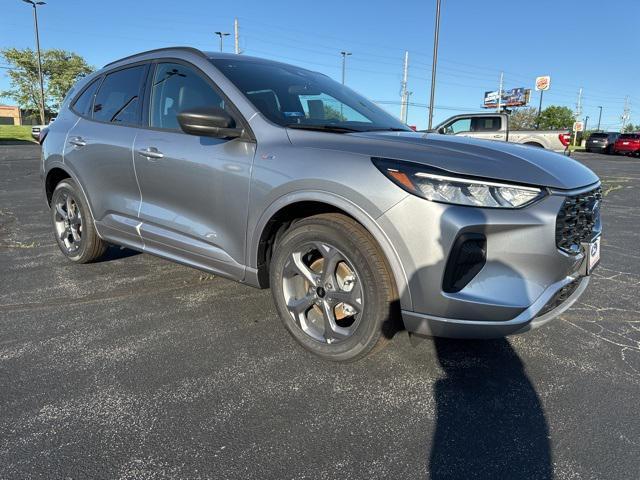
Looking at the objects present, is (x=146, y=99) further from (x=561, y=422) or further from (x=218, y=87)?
(x=561, y=422)

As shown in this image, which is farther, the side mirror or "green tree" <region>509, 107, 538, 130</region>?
"green tree" <region>509, 107, 538, 130</region>

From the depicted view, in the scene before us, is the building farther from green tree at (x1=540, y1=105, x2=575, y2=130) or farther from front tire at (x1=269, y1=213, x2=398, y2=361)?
front tire at (x1=269, y1=213, x2=398, y2=361)

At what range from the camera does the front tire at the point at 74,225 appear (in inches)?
164

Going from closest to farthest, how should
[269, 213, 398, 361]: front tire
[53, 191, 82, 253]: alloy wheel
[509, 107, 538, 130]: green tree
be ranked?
[269, 213, 398, 361]: front tire
[53, 191, 82, 253]: alloy wheel
[509, 107, 538, 130]: green tree

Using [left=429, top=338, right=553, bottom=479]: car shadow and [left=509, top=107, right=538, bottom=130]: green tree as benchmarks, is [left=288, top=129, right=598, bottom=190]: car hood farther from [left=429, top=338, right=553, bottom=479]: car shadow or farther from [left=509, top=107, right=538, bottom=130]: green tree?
[left=509, top=107, right=538, bottom=130]: green tree

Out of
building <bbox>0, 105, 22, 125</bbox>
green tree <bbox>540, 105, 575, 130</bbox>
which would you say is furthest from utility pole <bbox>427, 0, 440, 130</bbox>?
building <bbox>0, 105, 22, 125</bbox>

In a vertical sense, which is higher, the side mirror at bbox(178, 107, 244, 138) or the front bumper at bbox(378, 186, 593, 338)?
the side mirror at bbox(178, 107, 244, 138)

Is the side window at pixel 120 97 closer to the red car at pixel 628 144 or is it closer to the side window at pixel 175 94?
the side window at pixel 175 94

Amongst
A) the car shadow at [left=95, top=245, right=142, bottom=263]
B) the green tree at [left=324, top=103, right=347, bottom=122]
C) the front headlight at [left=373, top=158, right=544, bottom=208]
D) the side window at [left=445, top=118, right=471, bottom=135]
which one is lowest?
the car shadow at [left=95, top=245, right=142, bottom=263]

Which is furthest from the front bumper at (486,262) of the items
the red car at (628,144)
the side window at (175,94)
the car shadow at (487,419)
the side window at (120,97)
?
the red car at (628,144)

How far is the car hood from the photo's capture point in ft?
7.22

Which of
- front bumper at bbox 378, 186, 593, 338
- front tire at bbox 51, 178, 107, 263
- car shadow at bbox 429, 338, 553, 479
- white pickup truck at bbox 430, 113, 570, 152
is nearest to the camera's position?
car shadow at bbox 429, 338, 553, 479

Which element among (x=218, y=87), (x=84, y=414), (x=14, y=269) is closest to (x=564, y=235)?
(x=218, y=87)

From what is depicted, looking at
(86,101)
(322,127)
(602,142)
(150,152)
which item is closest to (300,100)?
(322,127)
